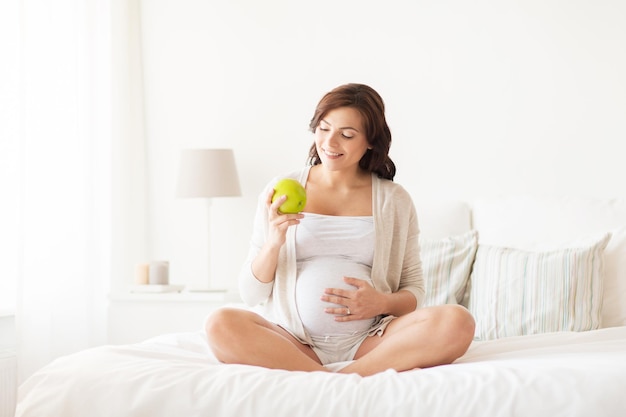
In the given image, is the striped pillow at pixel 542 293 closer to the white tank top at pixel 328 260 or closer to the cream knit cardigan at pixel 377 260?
the cream knit cardigan at pixel 377 260

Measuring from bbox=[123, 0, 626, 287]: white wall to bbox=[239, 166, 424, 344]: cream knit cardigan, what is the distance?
1325 mm

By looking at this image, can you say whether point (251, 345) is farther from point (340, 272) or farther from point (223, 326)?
point (340, 272)

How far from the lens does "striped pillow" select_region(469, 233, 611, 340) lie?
3.04m

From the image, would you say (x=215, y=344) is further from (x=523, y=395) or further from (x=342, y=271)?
(x=523, y=395)

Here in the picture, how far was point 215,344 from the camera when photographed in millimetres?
2307

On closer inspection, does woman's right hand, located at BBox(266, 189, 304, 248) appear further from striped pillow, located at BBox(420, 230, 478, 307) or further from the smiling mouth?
striped pillow, located at BBox(420, 230, 478, 307)

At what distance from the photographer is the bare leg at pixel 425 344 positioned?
7.35ft

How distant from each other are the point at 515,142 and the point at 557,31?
53 cm

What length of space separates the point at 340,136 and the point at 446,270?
3.12 feet

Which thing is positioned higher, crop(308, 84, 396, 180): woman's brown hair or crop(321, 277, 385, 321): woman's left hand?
crop(308, 84, 396, 180): woman's brown hair

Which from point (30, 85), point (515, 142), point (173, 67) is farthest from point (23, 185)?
point (515, 142)

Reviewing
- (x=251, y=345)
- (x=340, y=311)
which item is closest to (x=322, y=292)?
(x=340, y=311)

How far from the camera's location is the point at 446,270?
3316 millimetres

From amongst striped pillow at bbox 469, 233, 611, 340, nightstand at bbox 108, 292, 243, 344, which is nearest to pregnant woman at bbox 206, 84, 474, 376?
striped pillow at bbox 469, 233, 611, 340
